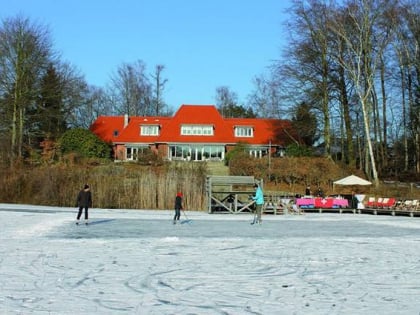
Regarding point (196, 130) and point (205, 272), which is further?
point (196, 130)

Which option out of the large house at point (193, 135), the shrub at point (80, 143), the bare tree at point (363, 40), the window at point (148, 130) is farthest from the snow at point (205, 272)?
the window at point (148, 130)

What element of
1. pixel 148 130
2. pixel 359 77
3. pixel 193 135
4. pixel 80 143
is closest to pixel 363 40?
pixel 359 77

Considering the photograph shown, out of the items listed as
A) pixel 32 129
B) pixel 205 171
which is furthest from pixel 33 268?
pixel 32 129

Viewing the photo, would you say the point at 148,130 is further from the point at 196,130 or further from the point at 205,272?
the point at 205,272

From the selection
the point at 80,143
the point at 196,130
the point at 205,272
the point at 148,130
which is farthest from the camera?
the point at 148,130

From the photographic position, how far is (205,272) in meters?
9.61

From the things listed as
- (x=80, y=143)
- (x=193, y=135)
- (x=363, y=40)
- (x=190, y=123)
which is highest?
(x=363, y=40)

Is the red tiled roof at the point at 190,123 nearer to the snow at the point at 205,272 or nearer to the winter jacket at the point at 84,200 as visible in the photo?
the winter jacket at the point at 84,200

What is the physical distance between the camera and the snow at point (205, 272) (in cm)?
714

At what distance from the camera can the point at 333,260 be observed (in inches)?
443

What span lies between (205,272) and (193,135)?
169ft

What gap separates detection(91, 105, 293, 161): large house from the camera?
5950cm

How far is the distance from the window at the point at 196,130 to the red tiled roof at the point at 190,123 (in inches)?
15.3

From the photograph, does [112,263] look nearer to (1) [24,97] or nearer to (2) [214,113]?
(1) [24,97]
